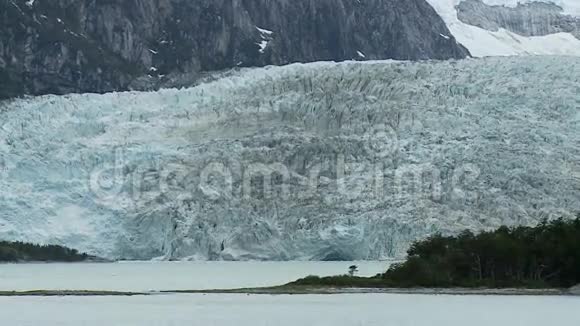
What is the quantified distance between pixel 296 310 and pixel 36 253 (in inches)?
716

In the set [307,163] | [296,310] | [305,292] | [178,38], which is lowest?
[296,310]

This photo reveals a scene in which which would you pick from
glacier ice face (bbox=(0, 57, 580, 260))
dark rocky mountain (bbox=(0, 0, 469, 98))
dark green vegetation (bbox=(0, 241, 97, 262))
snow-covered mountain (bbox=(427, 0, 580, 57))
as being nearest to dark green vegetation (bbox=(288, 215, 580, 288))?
glacier ice face (bbox=(0, 57, 580, 260))

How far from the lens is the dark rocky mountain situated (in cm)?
5719

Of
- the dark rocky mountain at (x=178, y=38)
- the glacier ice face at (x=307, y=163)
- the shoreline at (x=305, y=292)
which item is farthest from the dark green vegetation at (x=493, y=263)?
the dark rocky mountain at (x=178, y=38)

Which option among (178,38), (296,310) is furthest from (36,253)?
(178,38)

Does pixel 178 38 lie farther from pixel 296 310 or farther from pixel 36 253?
pixel 296 310

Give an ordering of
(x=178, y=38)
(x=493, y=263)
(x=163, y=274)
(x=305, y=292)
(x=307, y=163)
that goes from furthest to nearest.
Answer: (x=178, y=38)
(x=307, y=163)
(x=163, y=274)
(x=493, y=263)
(x=305, y=292)

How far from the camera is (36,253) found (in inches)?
1519

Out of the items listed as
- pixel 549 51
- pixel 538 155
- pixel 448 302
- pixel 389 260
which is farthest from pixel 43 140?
pixel 549 51

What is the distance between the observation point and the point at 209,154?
3756 cm

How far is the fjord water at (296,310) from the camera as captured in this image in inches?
782

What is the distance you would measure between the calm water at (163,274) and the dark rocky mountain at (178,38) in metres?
16.0

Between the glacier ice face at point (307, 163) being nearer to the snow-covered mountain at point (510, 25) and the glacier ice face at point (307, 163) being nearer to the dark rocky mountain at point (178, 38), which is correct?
the dark rocky mountain at point (178, 38)

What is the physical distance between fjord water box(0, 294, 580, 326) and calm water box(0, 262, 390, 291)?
369cm
